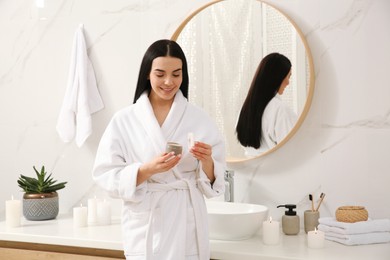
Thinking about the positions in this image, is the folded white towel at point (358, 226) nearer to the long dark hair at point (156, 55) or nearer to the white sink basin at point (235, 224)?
the white sink basin at point (235, 224)

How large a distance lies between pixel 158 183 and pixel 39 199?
1012 millimetres

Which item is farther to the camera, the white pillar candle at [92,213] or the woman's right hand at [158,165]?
the white pillar candle at [92,213]

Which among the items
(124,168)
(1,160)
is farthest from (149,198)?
(1,160)

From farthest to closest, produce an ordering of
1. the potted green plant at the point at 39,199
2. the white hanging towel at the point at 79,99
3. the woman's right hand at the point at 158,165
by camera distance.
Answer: the white hanging towel at the point at 79,99 → the potted green plant at the point at 39,199 → the woman's right hand at the point at 158,165

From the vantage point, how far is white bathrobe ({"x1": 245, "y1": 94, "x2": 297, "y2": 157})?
103 inches

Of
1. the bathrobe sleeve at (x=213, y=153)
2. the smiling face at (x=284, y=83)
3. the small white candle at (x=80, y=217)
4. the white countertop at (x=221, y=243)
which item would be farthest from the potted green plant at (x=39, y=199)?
the smiling face at (x=284, y=83)

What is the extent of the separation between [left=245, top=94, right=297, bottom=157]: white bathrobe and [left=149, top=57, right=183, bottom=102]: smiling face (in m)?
0.63

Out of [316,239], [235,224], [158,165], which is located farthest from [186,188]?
[316,239]

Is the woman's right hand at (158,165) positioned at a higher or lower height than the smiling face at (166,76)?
lower

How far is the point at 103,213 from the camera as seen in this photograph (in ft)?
9.21

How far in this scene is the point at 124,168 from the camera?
6.70ft

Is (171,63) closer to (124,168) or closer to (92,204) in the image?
(124,168)

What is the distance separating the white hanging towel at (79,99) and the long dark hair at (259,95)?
0.81 meters

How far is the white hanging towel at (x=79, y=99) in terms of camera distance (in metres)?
3.00
